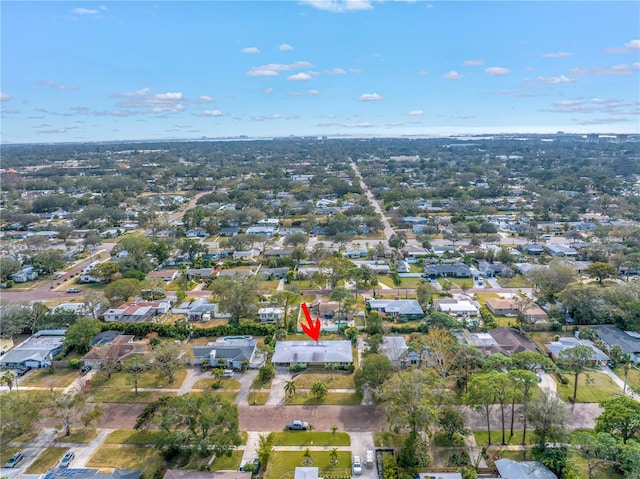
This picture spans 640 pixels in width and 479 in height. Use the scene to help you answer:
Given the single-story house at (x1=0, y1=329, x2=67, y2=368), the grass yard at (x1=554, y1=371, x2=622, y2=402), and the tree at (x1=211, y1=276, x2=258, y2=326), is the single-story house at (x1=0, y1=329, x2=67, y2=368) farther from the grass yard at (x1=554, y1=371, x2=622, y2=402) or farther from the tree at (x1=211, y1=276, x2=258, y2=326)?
the grass yard at (x1=554, y1=371, x2=622, y2=402)

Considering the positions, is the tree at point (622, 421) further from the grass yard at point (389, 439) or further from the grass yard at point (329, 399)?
the grass yard at point (329, 399)

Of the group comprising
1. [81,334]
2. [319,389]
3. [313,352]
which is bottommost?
[319,389]

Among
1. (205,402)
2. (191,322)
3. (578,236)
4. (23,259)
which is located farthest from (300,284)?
(578,236)

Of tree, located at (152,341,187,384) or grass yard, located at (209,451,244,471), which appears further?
tree, located at (152,341,187,384)

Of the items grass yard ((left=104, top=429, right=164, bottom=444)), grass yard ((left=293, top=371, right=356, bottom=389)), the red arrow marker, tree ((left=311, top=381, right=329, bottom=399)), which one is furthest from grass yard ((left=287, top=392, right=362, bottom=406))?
grass yard ((left=104, top=429, right=164, bottom=444))

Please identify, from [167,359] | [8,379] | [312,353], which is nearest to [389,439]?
[312,353]

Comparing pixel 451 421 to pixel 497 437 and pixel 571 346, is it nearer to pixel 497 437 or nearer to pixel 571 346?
pixel 497 437

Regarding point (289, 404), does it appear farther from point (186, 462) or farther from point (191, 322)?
point (191, 322)
